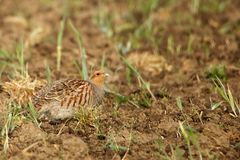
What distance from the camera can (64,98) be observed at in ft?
18.1

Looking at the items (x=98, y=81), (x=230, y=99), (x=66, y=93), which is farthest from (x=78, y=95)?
(x=230, y=99)

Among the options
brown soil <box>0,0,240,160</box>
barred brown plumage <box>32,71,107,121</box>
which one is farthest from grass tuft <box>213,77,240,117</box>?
barred brown plumage <box>32,71,107,121</box>

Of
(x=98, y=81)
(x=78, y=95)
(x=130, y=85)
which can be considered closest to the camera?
(x=78, y=95)

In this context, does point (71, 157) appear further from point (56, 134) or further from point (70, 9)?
point (70, 9)

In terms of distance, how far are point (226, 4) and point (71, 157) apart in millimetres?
5415

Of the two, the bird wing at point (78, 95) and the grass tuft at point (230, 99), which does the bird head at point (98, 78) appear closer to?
the bird wing at point (78, 95)

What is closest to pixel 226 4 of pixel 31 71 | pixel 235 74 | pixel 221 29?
pixel 221 29

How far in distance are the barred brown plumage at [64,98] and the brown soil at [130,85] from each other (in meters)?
0.13

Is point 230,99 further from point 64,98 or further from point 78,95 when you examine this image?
point 64,98

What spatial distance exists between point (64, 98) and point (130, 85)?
144 cm

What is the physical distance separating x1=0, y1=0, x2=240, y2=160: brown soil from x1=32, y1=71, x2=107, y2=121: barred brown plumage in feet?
0.42

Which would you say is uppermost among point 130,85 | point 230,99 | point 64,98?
point 64,98

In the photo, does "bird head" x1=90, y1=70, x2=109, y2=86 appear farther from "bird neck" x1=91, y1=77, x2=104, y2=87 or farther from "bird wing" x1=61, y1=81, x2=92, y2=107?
"bird wing" x1=61, y1=81, x2=92, y2=107

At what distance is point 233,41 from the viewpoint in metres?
8.13
